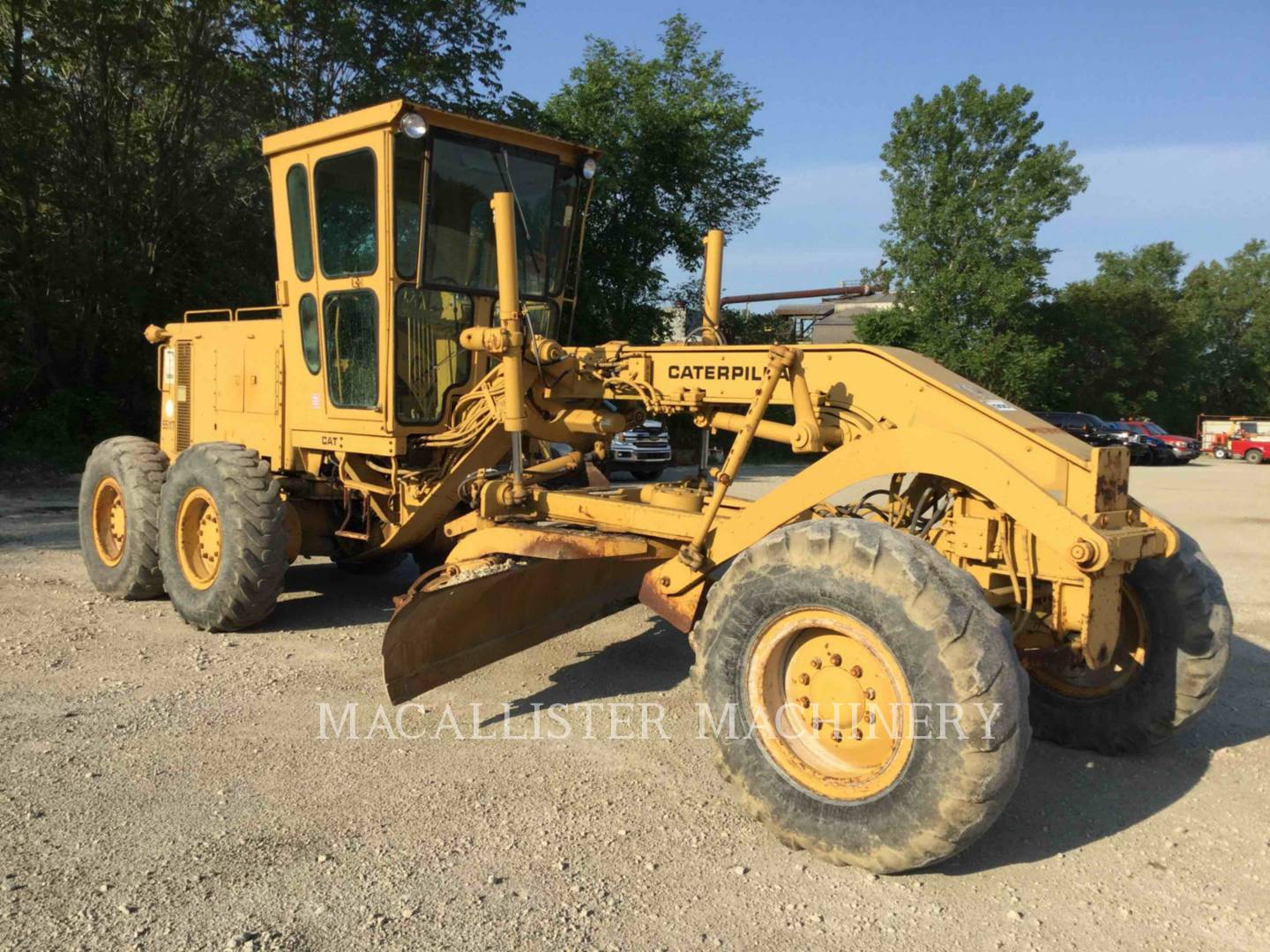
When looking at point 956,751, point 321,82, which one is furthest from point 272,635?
point 321,82

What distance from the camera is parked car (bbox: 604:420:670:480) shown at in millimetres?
18500

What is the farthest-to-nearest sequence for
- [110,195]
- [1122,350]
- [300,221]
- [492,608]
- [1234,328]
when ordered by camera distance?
[1234,328] → [1122,350] → [110,195] → [300,221] → [492,608]

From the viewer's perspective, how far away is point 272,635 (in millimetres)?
6625

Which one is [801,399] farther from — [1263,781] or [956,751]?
[1263,781]

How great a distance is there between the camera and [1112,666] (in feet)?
15.5

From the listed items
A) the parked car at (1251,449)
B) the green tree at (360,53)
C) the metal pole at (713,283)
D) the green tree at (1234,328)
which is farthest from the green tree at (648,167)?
the green tree at (1234,328)

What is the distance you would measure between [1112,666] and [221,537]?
5.30 meters

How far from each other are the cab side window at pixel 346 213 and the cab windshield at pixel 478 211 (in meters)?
0.25

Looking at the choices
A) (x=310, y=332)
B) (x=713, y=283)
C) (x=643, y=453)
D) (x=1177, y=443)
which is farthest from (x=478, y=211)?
(x=1177, y=443)

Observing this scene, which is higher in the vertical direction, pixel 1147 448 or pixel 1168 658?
pixel 1168 658

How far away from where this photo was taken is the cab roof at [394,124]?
5887mm

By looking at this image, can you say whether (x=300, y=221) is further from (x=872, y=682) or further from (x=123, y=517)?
(x=872, y=682)

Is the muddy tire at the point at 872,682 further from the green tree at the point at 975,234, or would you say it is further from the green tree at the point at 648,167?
the green tree at the point at 975,234

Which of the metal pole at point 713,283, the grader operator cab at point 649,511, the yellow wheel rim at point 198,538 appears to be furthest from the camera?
the yellow wheel rim at point 198,538
